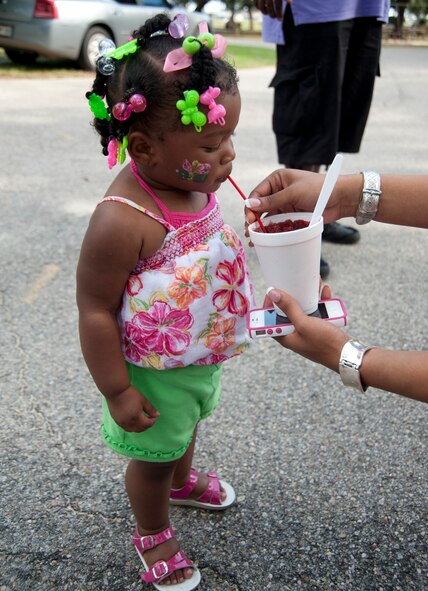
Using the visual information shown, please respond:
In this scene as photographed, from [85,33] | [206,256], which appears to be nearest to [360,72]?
[206,256]

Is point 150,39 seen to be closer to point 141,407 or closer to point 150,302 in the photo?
point 150,302

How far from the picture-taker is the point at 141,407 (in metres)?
1.49

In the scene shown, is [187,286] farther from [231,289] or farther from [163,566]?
[163,566]

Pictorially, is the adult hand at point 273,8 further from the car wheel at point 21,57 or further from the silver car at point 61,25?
the car wheel at point 21,57

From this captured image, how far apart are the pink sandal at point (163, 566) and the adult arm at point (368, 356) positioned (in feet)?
2.25

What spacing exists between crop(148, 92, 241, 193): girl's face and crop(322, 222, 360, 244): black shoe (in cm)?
236

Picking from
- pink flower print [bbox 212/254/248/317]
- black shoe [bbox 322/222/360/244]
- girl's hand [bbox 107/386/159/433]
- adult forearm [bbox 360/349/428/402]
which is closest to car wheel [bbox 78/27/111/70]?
black shoe [bbox 322/222/360/244]

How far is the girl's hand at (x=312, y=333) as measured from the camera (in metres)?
1.43

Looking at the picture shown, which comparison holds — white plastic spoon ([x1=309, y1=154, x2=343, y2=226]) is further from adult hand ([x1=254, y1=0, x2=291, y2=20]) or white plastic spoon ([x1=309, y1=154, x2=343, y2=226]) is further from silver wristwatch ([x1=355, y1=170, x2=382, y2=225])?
adult hand ([x1=254, y1=0, x2=291, y2=20])

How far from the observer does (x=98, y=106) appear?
140 centimetres

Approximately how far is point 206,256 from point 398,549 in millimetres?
971

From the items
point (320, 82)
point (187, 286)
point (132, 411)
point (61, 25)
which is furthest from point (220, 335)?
point (61, 25)

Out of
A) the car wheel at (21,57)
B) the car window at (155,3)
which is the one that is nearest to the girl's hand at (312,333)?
the car wheel at (21,57)

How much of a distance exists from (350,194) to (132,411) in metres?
0.83
